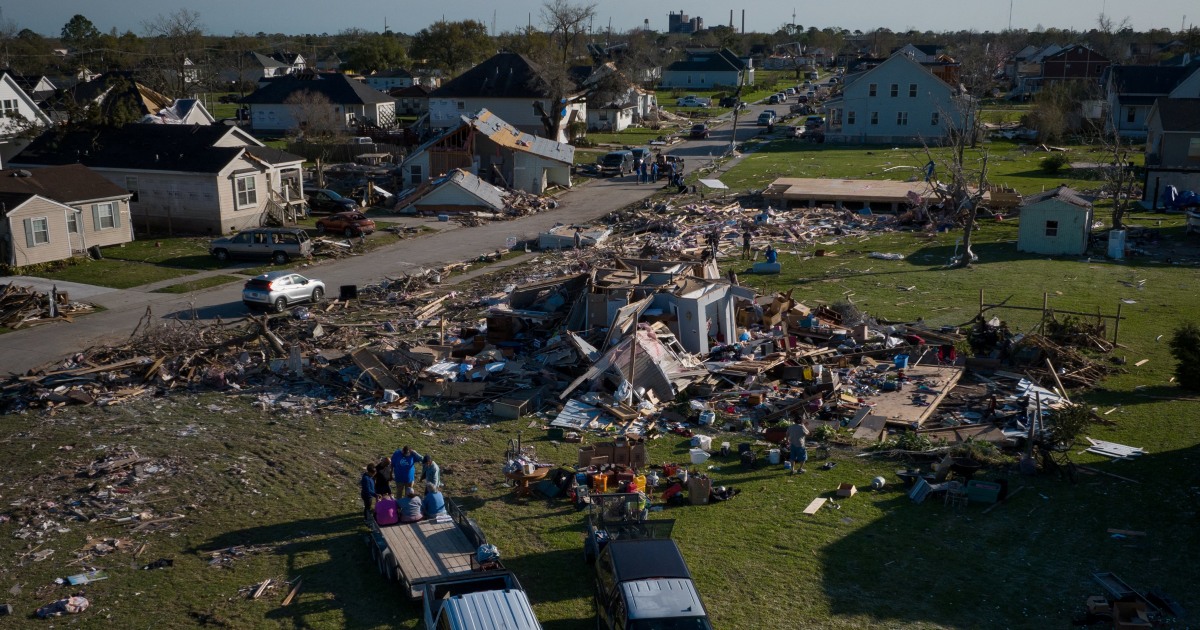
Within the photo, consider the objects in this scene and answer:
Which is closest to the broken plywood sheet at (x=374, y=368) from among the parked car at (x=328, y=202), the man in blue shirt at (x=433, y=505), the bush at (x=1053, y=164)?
the man in blue shirt at (x=433, y=505)

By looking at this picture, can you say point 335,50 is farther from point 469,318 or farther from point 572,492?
point 572,492

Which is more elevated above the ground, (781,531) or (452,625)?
(452,625)

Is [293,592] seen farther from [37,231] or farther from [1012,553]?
[37,231]

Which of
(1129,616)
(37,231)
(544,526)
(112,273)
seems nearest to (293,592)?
(544,526)

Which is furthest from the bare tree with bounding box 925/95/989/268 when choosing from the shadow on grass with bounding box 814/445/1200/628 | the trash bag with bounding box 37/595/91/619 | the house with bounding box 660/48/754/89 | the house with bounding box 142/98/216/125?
the house with bounding box 660/48/754/89

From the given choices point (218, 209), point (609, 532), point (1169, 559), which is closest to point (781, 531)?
point (609, 532)

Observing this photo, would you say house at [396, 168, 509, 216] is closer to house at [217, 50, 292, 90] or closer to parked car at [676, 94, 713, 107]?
parked car at [676, 94, 713, 107]

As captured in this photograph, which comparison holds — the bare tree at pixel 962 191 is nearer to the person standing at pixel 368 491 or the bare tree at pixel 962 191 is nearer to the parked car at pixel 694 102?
the person standing at pixel 368 491
